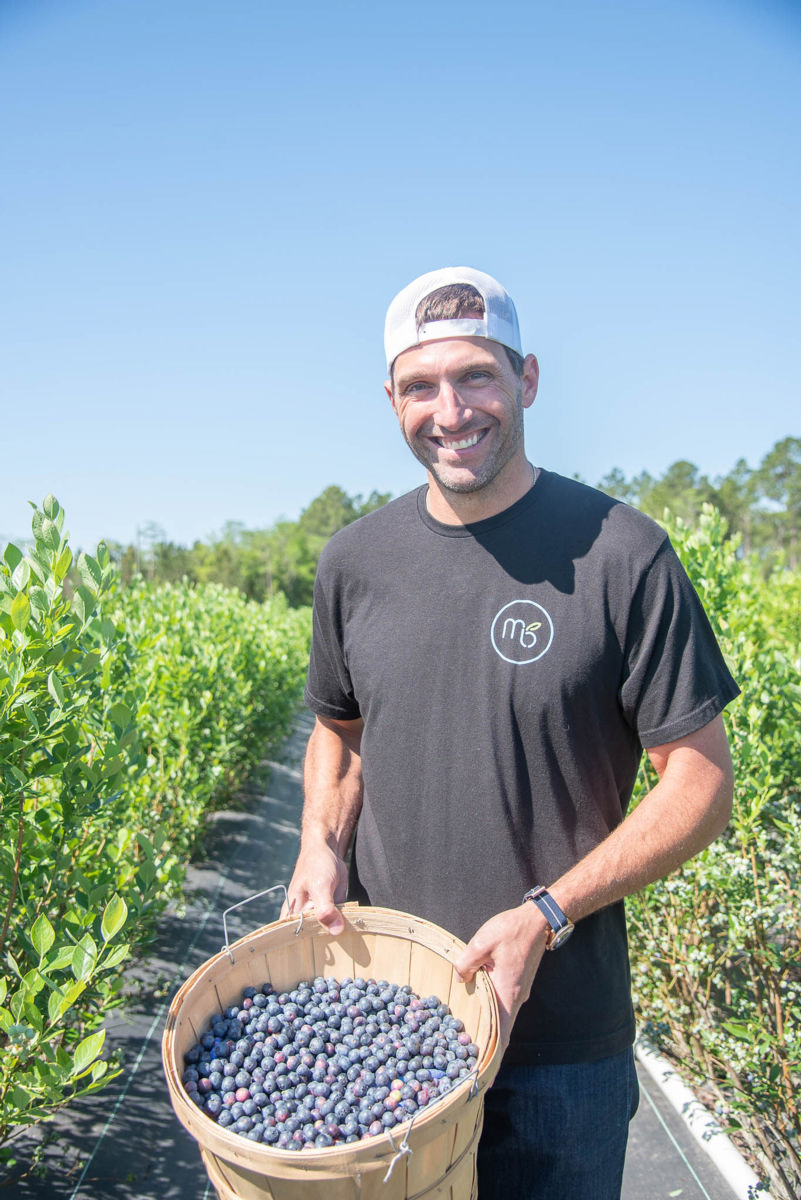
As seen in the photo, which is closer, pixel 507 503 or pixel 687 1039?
pixel 507 503

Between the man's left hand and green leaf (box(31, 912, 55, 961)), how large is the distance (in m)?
0.94

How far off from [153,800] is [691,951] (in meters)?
3.36

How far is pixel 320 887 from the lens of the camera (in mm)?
1820

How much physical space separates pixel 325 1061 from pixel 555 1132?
0.63 meters

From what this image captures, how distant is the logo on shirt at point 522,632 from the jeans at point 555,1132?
917 mm

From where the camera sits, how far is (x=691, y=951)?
315cm

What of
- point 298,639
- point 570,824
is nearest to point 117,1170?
point 570,824

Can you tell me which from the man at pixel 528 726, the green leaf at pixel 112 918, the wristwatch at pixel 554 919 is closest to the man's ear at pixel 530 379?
the man at pixel 528 726

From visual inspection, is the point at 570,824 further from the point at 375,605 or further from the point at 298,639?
the point at 298,639

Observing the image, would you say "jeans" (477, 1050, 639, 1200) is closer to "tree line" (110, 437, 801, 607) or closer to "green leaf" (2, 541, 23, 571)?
"green leaf" (2, 541, 23, 571)

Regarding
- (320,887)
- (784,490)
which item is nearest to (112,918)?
(320,887)

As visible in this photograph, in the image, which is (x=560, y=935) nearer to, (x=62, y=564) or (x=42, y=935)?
(x=42, y=935)

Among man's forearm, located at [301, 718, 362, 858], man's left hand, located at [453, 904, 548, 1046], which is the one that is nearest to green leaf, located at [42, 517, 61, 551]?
man's forearm, located at [301, 718, 362, 858]

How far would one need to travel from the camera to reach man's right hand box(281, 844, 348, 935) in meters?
1.70
